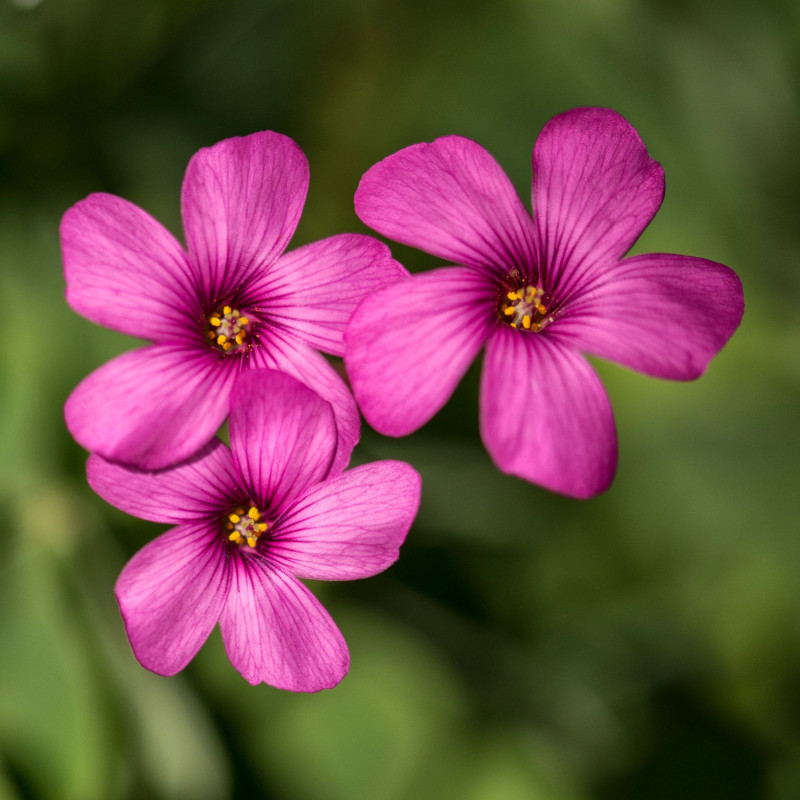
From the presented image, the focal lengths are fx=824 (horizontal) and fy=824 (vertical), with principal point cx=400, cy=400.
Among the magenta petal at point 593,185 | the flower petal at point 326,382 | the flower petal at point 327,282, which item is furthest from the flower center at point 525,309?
the flower petal at point 326,382

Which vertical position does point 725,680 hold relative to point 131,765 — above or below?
above

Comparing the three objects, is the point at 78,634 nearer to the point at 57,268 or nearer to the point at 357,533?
the point at 57,268

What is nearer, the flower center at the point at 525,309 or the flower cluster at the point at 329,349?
the flower cluster at the point at 329,349

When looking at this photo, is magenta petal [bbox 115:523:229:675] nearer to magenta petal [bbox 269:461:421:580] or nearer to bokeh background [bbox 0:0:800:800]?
magenta petal [bbox 269:461:421:580]

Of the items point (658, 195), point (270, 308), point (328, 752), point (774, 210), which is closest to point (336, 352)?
point (270, 308)

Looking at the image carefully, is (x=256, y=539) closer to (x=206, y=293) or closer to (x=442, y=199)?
(x=206, y=293)

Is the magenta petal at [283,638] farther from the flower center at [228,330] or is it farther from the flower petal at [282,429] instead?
the flower center at [228,330]
